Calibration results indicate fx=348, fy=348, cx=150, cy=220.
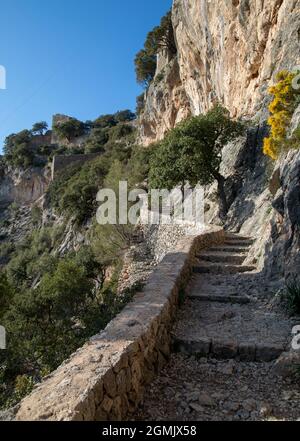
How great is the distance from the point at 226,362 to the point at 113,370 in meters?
1.85

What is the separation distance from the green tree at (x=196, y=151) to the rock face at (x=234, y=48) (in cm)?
292

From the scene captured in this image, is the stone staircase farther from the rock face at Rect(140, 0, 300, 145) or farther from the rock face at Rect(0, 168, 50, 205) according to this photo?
the rock face at Rect(0, 168, 50, 205)

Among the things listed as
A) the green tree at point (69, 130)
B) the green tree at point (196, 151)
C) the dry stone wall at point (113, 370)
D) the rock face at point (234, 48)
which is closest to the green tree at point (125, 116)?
the green tree at point (69, 130)

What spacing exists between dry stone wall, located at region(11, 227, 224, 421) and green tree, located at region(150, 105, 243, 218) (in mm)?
11443

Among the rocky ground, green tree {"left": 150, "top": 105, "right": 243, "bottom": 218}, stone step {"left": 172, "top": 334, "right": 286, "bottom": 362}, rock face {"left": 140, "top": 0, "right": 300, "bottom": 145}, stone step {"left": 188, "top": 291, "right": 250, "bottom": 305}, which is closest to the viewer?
the rocky ground

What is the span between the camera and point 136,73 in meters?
48.1

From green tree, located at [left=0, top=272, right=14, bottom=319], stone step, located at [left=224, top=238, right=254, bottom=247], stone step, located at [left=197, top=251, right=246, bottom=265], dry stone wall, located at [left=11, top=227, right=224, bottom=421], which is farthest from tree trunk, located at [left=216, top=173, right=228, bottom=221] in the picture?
dry stone wall, located at [left=11, top=227, right=224, bottom=421]

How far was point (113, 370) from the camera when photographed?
3.12 meters

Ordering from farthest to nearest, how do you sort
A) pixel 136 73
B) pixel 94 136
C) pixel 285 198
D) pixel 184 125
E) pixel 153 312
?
pixel 94 136
pixel 136 73
pixel 184 125
pixel 285 198
pixel 153 312

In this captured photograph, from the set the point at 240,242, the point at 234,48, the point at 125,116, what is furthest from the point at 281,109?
the point at 125,116

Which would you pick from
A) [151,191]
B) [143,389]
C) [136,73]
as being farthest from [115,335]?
[136,73]

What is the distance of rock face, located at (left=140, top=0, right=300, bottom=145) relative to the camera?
16391 mm

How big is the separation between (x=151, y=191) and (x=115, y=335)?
1780 cm

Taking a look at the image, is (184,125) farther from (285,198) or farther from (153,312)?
(153,312)
